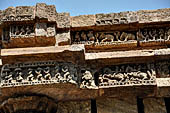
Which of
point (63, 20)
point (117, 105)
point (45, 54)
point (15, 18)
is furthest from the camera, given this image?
point (63, 20)

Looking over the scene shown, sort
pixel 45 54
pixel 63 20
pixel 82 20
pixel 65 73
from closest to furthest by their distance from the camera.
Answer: pixel 65 73 < pixel 45 54 < pixel 63 20 < pixel 82 20

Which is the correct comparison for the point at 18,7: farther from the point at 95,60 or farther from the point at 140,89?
the point at 140,89

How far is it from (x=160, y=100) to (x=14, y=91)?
2.62 m

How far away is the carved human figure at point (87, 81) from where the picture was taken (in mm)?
6438

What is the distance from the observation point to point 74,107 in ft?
22.2

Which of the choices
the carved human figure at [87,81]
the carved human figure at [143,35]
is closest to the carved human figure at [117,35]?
the carved human figure at [143,35]

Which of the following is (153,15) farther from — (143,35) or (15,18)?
(15,18)

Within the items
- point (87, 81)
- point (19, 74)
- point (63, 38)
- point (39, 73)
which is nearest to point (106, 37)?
point (63, 38)

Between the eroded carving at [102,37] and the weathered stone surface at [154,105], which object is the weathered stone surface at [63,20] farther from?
the weathered stone surface at [154,105]

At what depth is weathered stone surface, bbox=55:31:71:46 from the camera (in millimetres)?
6961

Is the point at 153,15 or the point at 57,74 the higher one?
the point at 153,15

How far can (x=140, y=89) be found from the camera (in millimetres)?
6555

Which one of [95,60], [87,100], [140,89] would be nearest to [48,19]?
[95,60]

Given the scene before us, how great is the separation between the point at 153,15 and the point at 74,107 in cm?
239
